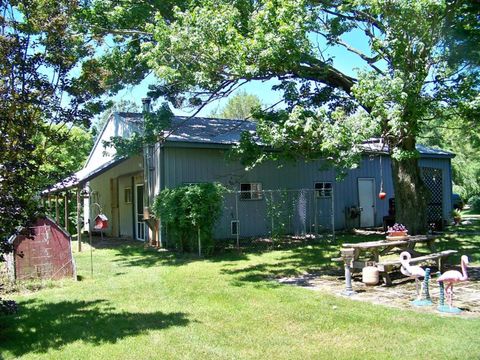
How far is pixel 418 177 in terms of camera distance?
12742 millimetres

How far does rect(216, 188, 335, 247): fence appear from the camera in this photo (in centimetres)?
1495

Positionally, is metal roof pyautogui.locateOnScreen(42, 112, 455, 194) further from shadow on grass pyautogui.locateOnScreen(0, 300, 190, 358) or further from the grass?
shadow on grass pyautogui.locateOnScreen(0, 300, 190, 358)

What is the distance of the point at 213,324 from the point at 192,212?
6243mm

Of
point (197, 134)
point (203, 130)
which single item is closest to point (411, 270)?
point (197, 134)

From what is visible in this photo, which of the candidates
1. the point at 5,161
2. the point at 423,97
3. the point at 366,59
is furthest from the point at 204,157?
the point at 5,161

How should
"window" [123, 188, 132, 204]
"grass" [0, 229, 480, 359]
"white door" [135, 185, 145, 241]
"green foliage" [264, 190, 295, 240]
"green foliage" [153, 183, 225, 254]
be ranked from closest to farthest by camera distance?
1. "grass" [0, 229, 480, 359]
2. "green foliage" [153, 183, 225, 254]
3. "green foliage" [264, 190, 295, 240]
4. "white door" [135, 185, 145, 241]
5. "window" [123, 188, 132, 204]

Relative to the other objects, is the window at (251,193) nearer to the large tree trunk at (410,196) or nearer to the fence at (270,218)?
the fence at (270,218)

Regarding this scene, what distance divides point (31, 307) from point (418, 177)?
396 inches

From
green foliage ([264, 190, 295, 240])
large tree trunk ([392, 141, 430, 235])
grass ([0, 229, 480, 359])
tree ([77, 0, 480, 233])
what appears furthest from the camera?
green foliage ([264, 190, 295, 240])

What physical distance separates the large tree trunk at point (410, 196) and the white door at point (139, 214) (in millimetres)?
9247

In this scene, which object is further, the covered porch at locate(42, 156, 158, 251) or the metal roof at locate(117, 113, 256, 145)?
the covered porch at locate(42, 156, 158, 251)

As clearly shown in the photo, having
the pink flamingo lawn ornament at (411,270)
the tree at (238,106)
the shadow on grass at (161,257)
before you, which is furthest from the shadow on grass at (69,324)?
the tree at (238,106)

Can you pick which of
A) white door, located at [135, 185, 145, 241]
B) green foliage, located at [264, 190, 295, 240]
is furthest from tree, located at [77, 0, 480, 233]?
white door, located at [135, 185, 145, 241]

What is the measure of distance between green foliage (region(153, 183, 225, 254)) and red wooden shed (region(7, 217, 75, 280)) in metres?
3.48
